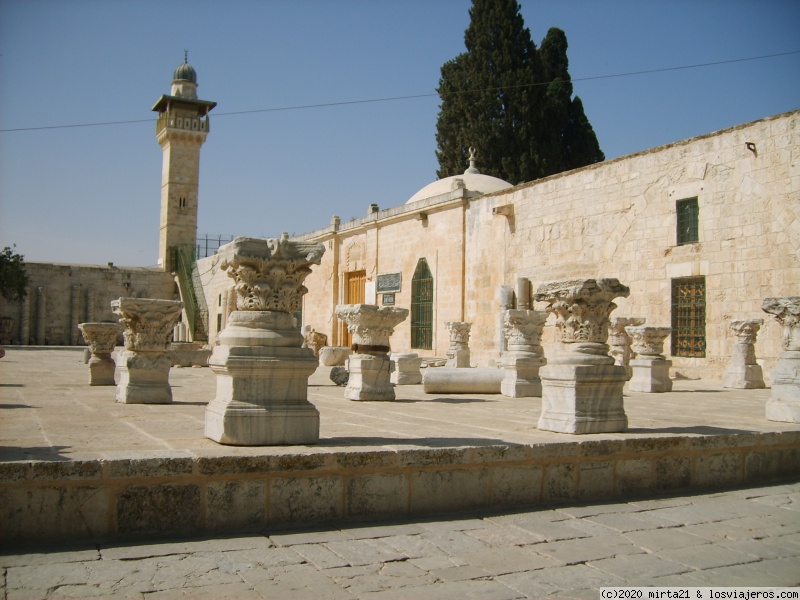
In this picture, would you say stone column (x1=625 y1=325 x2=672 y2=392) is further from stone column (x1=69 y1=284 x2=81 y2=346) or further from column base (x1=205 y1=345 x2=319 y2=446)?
stone column (x1=69 y1=284 x2=81 y2=346)

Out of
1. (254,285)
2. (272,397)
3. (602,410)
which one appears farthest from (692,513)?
(254,285)

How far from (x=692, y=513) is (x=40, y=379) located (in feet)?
34.6

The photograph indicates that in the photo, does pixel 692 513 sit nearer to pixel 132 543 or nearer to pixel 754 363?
pixel 132 543

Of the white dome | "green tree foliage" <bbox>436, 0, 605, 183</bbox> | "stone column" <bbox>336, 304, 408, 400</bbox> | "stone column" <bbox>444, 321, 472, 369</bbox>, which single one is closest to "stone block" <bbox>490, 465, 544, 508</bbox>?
"stone column" <bbox>336, 304, 408, 400</bbox>

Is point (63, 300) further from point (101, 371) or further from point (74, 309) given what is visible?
point (101, 371)

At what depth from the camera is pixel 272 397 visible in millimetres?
4918

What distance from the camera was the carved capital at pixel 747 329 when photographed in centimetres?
1205

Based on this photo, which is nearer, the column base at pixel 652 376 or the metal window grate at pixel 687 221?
the column base at pixel 652 376

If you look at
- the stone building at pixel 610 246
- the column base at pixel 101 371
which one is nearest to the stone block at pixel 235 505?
the column base at pixel 101 371

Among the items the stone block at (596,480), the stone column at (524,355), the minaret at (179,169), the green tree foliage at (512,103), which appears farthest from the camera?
the minaret at (179,169)

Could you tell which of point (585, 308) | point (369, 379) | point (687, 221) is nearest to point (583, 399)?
point (585, 308)

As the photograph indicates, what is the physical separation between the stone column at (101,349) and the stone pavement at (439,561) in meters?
7.10

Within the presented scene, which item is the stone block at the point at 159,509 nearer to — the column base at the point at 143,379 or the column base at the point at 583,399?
the column base at the point at 583,399

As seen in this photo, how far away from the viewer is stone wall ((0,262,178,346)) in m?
34.9
